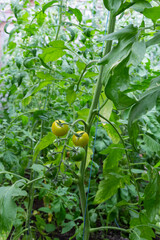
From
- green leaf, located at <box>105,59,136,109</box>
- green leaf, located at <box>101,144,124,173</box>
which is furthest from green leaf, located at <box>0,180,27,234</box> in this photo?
green leaf, located at <box>105,59,136,109</box>

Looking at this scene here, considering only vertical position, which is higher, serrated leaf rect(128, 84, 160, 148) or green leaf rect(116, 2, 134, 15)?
green leaf rect(116, 2, 134, 15)

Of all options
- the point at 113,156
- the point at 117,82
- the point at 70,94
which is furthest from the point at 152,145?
the point at 117,82

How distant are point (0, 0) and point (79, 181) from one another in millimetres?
1707

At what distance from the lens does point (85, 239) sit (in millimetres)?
893

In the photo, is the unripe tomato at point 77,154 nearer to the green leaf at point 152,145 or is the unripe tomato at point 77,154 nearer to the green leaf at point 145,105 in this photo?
the green leaf at point 145,105

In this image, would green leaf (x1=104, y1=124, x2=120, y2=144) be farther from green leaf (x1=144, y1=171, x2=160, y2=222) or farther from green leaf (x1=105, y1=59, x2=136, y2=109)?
green leaf (x1=105, y1=59, x2=136, y2=109)

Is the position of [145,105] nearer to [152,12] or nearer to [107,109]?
[152,12]

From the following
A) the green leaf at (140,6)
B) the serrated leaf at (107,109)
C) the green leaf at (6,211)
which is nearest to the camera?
the green leaf at (140,6)

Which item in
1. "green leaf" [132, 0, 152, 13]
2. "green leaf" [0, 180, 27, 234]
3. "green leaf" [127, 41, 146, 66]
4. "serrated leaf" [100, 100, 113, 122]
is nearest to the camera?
"green leaf" [127, 41, 146, 66]

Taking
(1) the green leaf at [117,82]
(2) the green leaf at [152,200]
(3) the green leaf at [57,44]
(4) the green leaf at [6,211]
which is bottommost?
(4) the green leaf at [6,211]

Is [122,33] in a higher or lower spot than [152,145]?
higher

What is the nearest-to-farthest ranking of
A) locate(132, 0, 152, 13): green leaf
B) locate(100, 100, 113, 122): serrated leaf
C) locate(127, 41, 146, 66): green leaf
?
locate(127, 41, 146, 66): green leaf, locate(132, 0, 152, 13): green leaf, locate(100, 100, 113, 122): serrated leaf

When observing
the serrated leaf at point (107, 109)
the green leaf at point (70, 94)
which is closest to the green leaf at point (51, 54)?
the green leaf at point (70, 94)

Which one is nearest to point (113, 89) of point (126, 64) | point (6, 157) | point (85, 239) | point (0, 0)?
point (126, 64)
